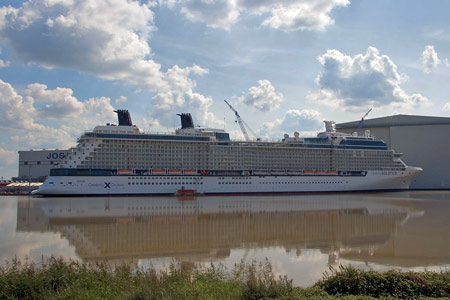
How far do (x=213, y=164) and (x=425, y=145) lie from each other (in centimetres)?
4721

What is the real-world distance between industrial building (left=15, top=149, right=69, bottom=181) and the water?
74337 mm

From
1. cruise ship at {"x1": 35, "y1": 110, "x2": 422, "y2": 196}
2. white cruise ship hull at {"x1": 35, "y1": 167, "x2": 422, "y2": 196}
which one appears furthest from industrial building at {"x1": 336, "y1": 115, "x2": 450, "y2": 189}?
white cruise ship hull at {"x1": 35, "y1": 167, "x2": 422, "y2": 196}

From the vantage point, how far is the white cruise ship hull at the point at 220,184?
4925 cm

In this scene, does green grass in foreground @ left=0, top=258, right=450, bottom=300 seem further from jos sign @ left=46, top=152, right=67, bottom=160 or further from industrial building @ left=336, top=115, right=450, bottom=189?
jos sign @ left=46, top=152, right=67, bottom=160

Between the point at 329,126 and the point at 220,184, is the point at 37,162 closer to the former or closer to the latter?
the point at 220,184

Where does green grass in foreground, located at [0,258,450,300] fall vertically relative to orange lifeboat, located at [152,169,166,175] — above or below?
below

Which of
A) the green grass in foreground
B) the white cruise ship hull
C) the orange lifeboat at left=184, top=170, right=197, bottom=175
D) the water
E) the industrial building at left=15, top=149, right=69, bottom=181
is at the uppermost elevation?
the industrial building at left=15, top=149, right=69, bottom=181

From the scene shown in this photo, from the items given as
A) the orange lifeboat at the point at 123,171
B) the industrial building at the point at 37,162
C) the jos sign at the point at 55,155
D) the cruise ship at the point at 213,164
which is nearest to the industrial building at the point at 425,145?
the cruise ship at the point at 213,164

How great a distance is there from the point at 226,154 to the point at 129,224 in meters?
36.8

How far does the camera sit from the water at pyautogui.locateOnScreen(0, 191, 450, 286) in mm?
14008

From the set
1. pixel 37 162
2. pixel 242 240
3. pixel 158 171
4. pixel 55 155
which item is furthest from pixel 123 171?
pixel 37 162

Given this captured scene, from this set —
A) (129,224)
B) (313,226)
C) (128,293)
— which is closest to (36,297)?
(128,293)

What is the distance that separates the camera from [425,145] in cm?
8000

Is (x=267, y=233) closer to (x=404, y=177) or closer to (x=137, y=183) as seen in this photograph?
(x=137, y=183)
